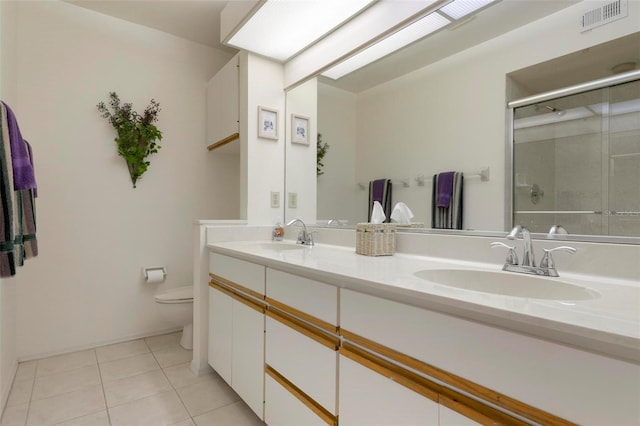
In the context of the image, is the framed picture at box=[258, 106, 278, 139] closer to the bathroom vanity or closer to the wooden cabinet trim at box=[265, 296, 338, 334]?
the bathroom vanity

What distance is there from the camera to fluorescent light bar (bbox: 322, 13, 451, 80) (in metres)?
1.49

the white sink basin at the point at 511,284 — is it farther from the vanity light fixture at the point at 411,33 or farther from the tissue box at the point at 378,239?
the vanity light fixture at the point at 411,33

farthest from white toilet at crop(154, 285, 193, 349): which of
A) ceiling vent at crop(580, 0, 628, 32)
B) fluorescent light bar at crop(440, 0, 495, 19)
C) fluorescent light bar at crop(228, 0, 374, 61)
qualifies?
ceiling vent at crop(580, 0, 628, 32)

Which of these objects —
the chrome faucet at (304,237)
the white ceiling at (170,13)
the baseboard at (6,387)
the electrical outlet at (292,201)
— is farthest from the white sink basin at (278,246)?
the white ceiling at (170,13)

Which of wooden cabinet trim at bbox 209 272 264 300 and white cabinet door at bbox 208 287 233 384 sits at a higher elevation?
wooden cabinet trim at bbox 209 272 264 300

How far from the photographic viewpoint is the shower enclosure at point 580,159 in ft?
3.14

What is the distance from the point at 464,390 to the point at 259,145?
1.94 meters

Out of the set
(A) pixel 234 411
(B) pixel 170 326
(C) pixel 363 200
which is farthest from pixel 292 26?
(B) pixel 170 326

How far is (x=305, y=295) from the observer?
1.19m

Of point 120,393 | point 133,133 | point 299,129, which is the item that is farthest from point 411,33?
point 120,393

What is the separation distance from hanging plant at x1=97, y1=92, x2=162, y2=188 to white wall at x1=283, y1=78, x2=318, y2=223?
3.63 ft

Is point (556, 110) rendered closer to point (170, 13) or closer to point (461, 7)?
point (461, 7)

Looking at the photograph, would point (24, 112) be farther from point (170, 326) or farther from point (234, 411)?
point (234, 411)

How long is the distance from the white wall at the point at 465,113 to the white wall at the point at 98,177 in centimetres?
183
